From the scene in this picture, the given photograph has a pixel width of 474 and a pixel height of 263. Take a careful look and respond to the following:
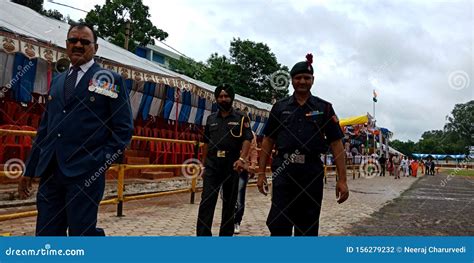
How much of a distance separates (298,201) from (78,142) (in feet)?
5.31

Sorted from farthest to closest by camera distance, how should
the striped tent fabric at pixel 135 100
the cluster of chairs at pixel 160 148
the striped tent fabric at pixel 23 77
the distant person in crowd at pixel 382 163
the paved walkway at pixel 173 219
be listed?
1. the distant person in crowd at pixel 382 163
2. the cluster of chairs at pixel 160 148
3. the striped tent fabric at pixel 135 100
4. the striped tent fabric at pixel 23 77
5. the paved walkway at pixel 173 219

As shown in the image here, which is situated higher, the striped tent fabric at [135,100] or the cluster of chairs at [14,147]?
the striped tent fabric at [135,100]

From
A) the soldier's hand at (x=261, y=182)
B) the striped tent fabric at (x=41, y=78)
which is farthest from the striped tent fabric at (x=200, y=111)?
the soldier's hand at (x=261, y=182)

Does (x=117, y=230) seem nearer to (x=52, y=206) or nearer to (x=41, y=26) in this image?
(x=52, y=206)

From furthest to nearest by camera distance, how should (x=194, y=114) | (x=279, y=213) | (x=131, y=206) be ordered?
(x=194, y=114)
(x=131, y=206)
(x=279, y=213)

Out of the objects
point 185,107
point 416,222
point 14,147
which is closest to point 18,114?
point 14,147

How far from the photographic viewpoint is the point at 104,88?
2.53 m

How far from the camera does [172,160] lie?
424 inches

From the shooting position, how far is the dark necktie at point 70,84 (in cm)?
252

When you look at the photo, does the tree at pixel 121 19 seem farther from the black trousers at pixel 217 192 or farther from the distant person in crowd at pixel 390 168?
the black trousers at pixel 217 192

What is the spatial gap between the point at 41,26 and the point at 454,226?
27.7 ft

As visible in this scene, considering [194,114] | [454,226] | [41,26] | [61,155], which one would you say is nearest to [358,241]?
[61,155]

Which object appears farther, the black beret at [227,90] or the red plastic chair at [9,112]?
the red plastic chair at [9,112]

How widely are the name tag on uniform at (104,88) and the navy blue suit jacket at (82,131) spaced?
2cm
